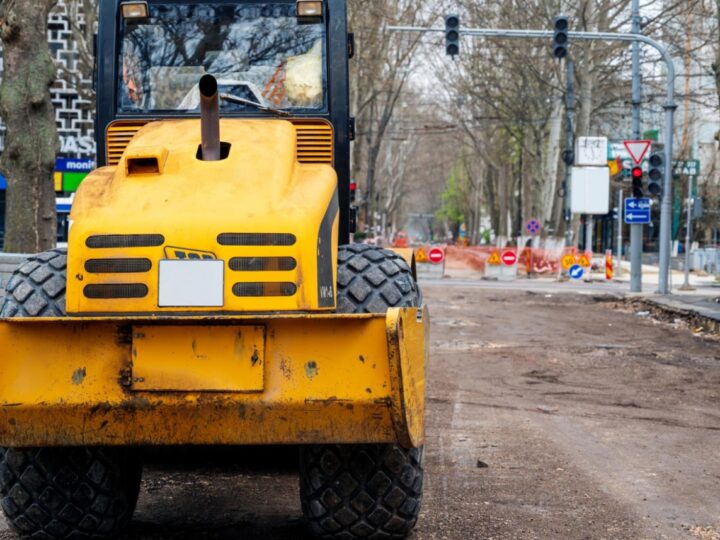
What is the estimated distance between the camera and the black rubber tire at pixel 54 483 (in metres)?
5.33

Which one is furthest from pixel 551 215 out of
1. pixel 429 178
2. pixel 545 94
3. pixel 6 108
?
pixel 429 178

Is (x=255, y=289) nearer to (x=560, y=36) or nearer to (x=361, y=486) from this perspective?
(x=361, y=486)

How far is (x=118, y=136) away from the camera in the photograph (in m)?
6.58

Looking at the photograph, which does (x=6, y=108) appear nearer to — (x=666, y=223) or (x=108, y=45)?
(x=108, y=45)

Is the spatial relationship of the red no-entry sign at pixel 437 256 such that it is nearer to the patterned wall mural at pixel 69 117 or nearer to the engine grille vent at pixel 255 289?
the patterned wall mural at pixel 69 117

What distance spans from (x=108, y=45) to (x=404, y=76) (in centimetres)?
4060

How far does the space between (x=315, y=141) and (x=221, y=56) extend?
2.94 ft

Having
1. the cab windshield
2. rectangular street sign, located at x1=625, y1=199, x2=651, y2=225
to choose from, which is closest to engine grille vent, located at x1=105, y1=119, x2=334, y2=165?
the cab windshield

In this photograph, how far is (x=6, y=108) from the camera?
15.8 m

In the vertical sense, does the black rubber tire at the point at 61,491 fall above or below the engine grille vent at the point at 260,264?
below

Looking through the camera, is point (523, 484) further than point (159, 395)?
Yes

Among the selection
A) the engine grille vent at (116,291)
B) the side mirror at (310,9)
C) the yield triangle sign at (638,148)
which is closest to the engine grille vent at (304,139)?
the side mirror at (310,9)

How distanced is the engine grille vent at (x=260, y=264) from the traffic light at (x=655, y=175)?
985 inches

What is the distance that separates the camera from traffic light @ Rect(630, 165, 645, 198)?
3000cm
